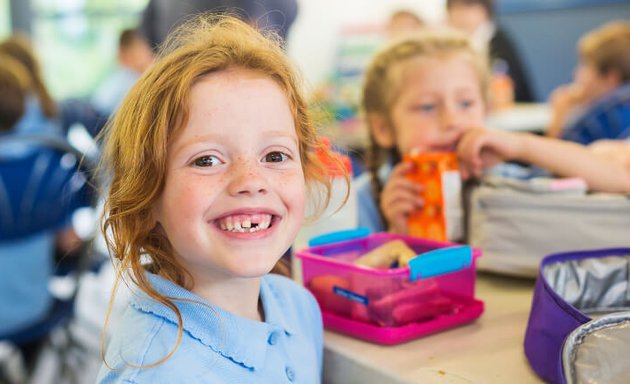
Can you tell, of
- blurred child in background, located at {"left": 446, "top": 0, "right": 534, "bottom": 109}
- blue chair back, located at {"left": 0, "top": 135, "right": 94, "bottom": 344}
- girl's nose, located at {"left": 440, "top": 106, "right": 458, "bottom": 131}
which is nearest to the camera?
girl's nose, located at {"left": 440, "top": 106, "right": 458, "bottom": 131}

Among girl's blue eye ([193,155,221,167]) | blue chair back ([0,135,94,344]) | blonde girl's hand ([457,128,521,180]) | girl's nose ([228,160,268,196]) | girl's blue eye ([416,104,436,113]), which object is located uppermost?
girl's blue eye ([193,155,221,167])

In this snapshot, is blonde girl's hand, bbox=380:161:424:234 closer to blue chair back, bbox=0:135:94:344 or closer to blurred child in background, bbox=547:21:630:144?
blue chair back, bbox=0:135:94:344

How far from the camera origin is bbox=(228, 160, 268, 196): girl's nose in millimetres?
832

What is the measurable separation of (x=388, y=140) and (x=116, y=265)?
829mm

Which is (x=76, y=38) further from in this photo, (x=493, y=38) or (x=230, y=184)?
(x=230, y=184)

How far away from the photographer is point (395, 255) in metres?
1.07

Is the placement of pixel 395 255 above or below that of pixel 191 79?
below

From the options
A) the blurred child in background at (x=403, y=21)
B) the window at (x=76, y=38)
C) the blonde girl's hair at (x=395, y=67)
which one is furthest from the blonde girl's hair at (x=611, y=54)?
the window at (x=76, y=38)

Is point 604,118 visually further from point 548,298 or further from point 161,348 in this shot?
point 161,348

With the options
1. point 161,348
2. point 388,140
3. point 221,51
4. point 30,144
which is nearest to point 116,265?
point 161,348

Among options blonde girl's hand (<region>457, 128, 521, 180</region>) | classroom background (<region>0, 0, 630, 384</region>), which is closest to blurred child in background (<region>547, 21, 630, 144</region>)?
classroom background (<region>0, 0, 630, 384</region>)

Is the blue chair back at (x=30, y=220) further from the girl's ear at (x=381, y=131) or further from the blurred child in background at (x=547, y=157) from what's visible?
the blurred child in background at (x=547, y=157)

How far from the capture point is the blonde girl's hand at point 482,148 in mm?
1335

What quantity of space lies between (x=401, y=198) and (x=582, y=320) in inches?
20.4
